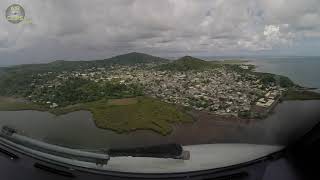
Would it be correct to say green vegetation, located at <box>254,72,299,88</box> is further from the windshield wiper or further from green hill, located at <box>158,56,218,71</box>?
the windshield wiper

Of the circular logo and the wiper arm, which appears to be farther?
the wiper arm

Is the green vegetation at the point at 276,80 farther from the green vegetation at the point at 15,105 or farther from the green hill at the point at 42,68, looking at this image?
the green vegetation at the point at 15,105

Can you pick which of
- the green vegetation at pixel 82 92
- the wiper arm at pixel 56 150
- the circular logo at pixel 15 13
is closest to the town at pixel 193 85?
the green vegetation at pixel 82 92

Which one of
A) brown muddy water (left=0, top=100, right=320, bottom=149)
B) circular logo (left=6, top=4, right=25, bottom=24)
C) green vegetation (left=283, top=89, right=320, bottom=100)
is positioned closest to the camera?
circular logo (left=6, top=4, right=25, bottom=24)

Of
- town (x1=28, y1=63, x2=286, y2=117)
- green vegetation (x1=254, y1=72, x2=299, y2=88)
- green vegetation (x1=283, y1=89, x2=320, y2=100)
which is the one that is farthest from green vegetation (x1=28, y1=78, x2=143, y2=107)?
green vegetation (x1=283, y1=89, x2=320, y2=100)

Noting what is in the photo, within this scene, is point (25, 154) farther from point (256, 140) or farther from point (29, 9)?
point (256, 140)

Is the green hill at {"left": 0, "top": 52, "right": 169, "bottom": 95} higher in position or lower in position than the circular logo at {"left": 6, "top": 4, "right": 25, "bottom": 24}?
lower
